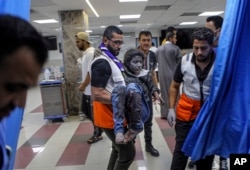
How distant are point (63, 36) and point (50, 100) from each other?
1303mm

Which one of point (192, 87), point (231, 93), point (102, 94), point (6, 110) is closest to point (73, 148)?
point (102, 94)

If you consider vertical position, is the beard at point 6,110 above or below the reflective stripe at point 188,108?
above

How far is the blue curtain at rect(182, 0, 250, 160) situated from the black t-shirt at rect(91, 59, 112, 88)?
0.67 meters

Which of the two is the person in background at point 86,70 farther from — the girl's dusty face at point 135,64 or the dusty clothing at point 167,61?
the girl's dusty face at point 135,64

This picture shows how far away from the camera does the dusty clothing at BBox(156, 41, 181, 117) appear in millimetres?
3812

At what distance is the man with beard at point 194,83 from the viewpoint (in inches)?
70.5

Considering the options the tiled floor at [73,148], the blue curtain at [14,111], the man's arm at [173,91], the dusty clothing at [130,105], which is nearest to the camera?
the blue curtain at [14,111]

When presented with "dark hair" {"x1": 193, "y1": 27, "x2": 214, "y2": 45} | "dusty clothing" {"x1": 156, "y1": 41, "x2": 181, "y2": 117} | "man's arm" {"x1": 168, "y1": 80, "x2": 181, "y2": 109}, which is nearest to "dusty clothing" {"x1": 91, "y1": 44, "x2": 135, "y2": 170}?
"man's arm" {"x1": 168, "y1": 80, "x2": 181, "y2": 109}

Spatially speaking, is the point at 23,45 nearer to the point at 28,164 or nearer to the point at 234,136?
the point at 234,136

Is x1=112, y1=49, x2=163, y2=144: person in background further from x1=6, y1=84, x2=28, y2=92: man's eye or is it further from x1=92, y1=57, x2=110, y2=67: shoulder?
x1=6, y1=84, x2=28, y2=92: man's eye

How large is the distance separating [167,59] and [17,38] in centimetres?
351

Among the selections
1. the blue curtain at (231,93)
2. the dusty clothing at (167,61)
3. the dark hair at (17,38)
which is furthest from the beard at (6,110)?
the dusty clothing at (167,61)

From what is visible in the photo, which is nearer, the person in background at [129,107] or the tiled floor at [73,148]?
the person in background at [129,107]

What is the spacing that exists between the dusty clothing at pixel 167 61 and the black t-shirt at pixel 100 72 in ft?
7.35
